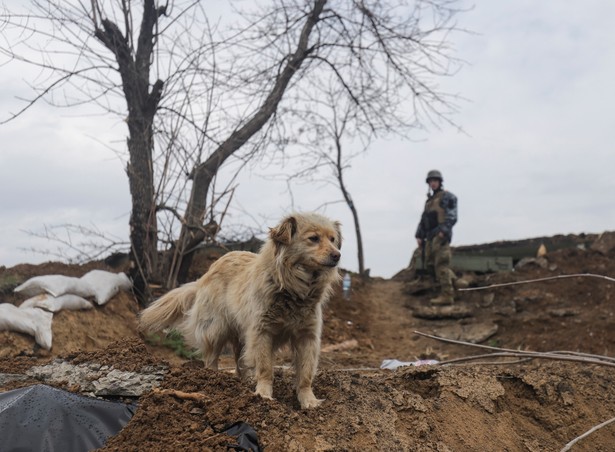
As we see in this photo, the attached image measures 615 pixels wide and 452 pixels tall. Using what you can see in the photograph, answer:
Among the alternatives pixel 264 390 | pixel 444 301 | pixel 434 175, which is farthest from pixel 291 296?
pixel 444 301

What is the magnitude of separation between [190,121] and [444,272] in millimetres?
7054

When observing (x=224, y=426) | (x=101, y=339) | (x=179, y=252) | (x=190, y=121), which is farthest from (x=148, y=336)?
(x=224, y=426)

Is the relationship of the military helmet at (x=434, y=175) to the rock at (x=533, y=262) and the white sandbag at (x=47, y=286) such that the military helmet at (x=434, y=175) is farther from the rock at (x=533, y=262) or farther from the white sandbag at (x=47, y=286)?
the white sandbag at (x=47, y=286)

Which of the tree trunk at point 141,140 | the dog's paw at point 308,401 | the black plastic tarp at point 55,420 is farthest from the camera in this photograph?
the tree trunk at point 141,140

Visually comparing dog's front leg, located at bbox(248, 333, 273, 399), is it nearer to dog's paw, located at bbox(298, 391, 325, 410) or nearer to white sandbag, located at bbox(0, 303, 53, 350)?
dog's paw, located at bbox(298, 391, 325, 410)

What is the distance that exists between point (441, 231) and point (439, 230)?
0.30 feet

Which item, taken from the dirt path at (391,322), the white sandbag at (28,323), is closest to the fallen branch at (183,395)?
the white sandbag at (28,323)

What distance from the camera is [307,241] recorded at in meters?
5.38

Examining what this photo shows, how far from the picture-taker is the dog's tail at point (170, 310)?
6797 mm

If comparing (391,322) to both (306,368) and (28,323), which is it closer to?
(28,323)

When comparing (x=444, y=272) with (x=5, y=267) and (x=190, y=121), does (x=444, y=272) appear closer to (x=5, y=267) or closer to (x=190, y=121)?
(x=190, y=121)

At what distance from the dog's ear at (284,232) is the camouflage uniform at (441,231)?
9.11 metres

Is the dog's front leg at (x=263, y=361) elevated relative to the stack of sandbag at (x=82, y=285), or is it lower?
lower

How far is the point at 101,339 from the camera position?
933cm
